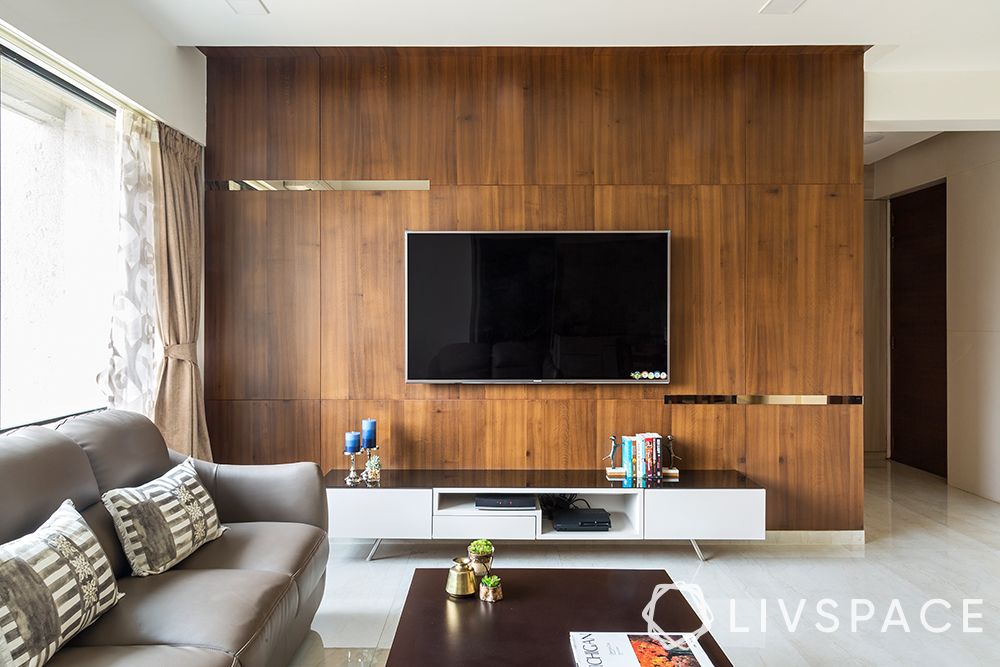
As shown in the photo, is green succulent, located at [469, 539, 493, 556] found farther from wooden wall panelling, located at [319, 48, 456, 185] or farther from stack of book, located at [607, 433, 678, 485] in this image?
wooden wall panelling, located at [319, 48, 456, 185]

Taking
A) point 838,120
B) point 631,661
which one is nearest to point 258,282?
point 631,661

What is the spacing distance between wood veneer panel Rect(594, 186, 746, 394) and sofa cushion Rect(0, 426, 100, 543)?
2.73 meters

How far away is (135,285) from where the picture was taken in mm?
3227

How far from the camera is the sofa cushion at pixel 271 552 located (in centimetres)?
229

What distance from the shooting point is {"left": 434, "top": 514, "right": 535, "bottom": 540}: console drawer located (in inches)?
135

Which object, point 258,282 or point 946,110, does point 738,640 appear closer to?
point 258,282

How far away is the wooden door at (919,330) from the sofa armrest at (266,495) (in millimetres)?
4963

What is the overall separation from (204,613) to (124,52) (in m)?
2.54

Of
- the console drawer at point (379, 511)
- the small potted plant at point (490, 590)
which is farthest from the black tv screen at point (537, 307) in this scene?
the small potted plant at point (490, 590)

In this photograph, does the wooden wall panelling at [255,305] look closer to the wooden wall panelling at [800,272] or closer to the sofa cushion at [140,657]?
the sofa cushion at [140,657]

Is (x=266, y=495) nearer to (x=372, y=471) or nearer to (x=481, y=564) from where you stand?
(x=372, y=471)

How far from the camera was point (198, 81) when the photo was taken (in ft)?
12.3

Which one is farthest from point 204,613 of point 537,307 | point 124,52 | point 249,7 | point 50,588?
point 249,7

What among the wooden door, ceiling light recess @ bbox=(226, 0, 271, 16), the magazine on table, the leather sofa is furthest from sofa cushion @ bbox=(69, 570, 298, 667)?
the wooden door
